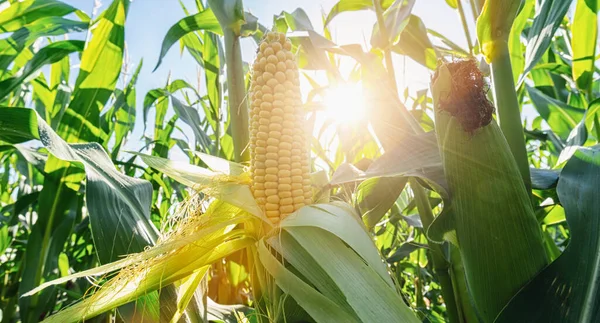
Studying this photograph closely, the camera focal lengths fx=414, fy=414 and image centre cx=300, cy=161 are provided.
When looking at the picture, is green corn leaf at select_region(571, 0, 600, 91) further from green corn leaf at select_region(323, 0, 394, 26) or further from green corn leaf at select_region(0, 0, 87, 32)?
green corn leaf at select_region(0, 0, 87, 32)

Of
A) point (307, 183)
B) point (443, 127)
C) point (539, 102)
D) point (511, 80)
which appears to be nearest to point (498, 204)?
point (443, 127)

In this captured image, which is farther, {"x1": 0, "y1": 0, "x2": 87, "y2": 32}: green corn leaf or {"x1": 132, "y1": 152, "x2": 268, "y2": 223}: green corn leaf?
{"x1": 0, "y1": 0, "x2": 87, "y2": 32}: green corn leaf

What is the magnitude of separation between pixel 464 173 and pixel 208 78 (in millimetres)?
1768

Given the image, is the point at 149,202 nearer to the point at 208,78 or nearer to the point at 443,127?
the point at 443,127

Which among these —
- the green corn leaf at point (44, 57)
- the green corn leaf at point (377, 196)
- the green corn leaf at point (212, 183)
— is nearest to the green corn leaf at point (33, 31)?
the green corn leaf at point (44, 57)

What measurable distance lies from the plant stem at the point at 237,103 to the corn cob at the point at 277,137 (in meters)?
0.24

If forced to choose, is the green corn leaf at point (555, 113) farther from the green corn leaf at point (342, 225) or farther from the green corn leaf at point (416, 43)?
the green corn leaf at point (342, 225)

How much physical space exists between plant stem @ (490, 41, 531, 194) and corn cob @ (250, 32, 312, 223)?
0.46 metres

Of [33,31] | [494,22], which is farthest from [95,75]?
[494,22]

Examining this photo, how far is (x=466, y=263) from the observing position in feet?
2.45

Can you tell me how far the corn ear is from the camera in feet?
2.35

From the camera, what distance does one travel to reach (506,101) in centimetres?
92

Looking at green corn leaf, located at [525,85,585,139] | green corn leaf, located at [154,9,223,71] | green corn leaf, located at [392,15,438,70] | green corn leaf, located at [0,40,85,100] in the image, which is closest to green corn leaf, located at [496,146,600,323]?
green corn leaf, located at [392,15,438,70]

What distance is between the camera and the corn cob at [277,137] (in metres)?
0.99
